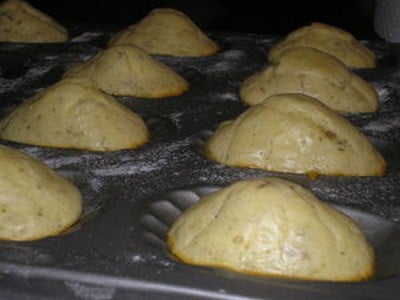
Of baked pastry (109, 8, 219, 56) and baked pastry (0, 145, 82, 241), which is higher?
baked pastry (0, 145, 82, 241)

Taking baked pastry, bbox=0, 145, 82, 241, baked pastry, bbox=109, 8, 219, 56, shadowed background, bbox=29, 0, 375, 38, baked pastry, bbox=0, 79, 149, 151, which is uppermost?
baked pastry, bbox=0, 145, 82, 241

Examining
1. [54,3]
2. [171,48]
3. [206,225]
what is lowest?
[54,3]

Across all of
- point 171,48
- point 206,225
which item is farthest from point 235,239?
point 171,48

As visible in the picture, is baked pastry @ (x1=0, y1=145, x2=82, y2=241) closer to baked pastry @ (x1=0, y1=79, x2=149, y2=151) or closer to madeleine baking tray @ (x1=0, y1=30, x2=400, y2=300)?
madeleine baking tray @ (x1=0, y1=30, x2=400, y2=300)

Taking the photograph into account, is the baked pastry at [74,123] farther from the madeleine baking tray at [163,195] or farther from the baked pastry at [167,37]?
the baked pastry at [167,37]

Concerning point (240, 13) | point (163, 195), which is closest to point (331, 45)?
point (240, 13)

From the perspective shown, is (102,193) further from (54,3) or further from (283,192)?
(54,3)

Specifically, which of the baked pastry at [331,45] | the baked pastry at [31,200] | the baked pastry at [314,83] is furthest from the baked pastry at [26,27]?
the baked pastry at [31,200]

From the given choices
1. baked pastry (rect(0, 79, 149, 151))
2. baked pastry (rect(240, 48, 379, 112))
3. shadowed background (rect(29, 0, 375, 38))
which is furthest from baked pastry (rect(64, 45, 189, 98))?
shadowed background (rect(29, 0, 375, 38))
